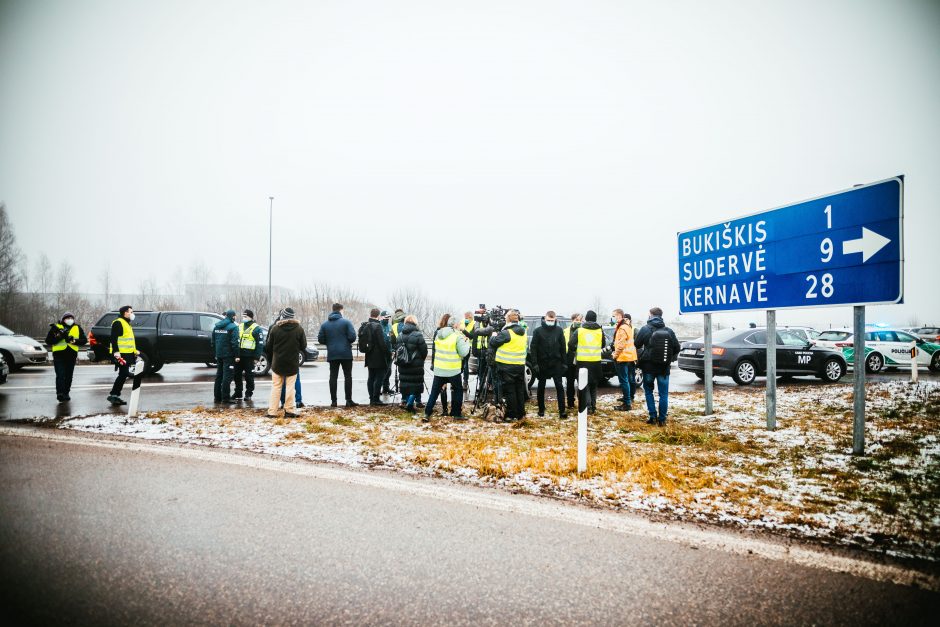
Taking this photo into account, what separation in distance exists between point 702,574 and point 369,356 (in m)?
7.77

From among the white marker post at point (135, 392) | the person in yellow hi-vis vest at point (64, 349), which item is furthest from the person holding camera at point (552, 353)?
the person in yellow hi-vis vest at point (64, 349)

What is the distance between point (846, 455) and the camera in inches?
235

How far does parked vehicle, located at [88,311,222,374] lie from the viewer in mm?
14273

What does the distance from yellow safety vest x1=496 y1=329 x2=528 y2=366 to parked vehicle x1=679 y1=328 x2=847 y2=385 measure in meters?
7.24

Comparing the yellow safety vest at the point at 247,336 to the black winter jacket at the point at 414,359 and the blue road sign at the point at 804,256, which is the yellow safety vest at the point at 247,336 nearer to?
the black winter jacket at the point at 414,359

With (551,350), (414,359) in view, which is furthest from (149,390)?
(551,350)

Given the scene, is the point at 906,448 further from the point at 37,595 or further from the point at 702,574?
the point at 37,595

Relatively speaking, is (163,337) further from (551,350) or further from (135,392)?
(551,350)

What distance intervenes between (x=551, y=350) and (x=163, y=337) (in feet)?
41.6

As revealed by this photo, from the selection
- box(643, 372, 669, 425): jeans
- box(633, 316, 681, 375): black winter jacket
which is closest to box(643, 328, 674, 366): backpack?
box(633, 316, 681, 375): black winter jacket

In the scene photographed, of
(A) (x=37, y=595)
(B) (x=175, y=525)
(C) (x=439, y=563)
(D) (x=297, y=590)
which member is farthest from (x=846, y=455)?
(A) (x=37, y=595)

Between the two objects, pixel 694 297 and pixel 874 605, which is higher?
pixel 694 297

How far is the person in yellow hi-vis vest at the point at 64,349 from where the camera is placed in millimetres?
9367

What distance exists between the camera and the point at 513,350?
8.17 metres
